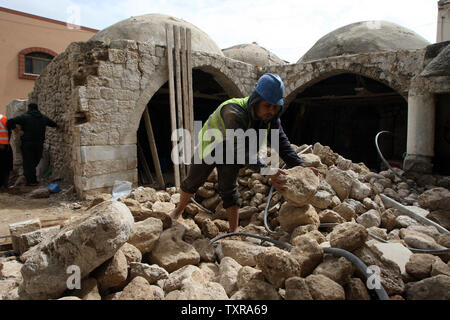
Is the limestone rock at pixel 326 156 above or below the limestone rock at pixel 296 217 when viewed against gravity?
above

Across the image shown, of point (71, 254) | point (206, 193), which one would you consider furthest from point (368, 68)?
point (71, 254)

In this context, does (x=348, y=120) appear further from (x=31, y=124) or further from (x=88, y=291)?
(x=88, y=291)

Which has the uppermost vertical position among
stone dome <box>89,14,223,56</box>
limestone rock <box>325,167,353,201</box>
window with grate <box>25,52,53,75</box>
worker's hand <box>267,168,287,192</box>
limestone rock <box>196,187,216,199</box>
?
window with grate <box>25,52,53,75</box>

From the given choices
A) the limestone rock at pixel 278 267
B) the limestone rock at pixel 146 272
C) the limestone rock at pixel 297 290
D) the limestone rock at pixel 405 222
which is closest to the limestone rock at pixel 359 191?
the limestone rock at pixel 405 222

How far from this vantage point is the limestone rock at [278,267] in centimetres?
164

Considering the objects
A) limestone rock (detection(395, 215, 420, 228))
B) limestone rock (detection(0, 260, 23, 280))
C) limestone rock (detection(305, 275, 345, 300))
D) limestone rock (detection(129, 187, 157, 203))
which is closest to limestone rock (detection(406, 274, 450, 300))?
limestone rock (detection(305, 275, 345, 300))

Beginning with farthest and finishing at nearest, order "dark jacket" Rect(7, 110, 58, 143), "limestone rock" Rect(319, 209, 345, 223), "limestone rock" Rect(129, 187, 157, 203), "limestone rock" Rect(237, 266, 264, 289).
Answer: "dark jacket" Rect(7, 110, 58, 143)
"limestone rock" Rect(129, 187, 157, 203)
"limestone rock" Rect(319, 209, 345, 223)
"limestone rock" Rect(237, 266, 264, 289)

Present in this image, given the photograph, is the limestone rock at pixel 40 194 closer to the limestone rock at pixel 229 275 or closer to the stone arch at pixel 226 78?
the stone arch at pixel 226 78

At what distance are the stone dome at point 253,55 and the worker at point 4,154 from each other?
7.09 m

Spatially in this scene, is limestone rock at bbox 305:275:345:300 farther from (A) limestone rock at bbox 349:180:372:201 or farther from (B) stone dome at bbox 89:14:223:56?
(B) stone dome at bbox 89:14:223:56

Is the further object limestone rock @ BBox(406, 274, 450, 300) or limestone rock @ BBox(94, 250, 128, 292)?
limestone rock @ BBox(94, 250, 128, 292)

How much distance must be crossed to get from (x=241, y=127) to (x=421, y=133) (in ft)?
11.9

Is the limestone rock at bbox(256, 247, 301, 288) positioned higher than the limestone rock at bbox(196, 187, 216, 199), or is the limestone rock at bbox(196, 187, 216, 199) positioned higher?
the limestone rock at bbox(256, 247, 301, 288)

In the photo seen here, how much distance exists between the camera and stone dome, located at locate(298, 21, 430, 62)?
303 inches
